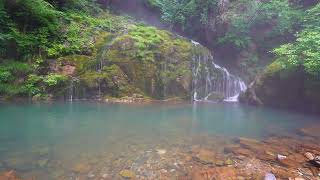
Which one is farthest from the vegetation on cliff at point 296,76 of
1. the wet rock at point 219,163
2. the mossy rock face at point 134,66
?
the wet rock at point 219,163

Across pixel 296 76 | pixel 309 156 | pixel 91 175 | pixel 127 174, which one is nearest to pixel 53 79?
pixel 91 175

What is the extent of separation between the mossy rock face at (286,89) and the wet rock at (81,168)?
32.8ft

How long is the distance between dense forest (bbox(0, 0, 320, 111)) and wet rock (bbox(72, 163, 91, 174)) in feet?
28.6

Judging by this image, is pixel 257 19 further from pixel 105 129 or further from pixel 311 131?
pixel 105 129

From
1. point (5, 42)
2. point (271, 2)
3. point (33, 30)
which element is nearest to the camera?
point (5, 42)

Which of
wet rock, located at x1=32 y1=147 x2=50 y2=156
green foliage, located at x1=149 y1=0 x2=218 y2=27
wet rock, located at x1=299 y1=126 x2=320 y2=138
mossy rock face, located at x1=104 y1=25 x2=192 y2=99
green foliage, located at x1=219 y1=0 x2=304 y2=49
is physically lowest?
wet rock, located at x1=32 y1=147 x2=50 y2=156

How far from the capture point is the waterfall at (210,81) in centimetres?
1705

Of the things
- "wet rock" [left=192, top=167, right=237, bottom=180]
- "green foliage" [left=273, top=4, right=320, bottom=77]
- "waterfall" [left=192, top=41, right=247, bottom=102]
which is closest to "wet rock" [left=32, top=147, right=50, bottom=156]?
"wet rock" [left=192, top=167, right=237, bottom=180]

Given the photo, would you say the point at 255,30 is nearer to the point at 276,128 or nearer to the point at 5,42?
the point at 276,128

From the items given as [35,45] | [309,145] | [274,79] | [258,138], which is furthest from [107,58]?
[309,145]

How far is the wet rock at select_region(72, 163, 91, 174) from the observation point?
5.29 meters

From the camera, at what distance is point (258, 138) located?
26.5ft

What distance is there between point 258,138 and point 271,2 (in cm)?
1236

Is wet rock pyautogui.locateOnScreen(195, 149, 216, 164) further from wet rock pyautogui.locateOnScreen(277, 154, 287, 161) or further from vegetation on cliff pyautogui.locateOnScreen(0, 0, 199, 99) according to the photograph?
vegetation on cliff pyautogui.locateOnScreen(0, 0, 199, 99)
